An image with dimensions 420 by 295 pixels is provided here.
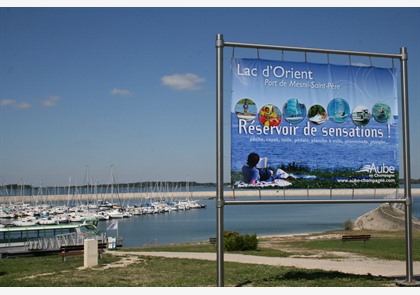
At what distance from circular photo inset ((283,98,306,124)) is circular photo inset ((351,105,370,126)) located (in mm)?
1239

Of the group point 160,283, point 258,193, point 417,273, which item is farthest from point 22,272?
point 417,273

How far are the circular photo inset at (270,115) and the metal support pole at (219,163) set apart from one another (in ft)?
3.46

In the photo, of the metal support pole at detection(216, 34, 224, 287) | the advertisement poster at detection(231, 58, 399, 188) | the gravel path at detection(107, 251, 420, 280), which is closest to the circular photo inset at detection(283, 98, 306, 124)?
the advertisement poster at detection(231, 58, 399, 188)

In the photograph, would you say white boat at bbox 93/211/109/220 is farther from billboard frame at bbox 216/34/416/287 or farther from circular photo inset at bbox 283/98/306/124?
billboard frame at bbox 216/34/416/287

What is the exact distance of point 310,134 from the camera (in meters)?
12.2

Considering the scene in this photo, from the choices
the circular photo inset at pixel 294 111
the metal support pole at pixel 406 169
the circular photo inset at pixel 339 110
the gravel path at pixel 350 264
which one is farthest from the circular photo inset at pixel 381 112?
the gravel path at pixel 350 264

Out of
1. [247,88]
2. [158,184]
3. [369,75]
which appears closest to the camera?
[247,88]

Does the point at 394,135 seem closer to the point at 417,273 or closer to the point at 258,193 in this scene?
the point at 258,193

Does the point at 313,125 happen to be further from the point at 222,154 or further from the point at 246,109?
the point at 222,154

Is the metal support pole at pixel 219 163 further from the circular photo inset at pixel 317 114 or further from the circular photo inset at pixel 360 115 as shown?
the circular photo inset at pixel 360 115

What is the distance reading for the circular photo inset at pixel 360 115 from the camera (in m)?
12.6

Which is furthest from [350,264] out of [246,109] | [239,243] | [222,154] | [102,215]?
[102,215]

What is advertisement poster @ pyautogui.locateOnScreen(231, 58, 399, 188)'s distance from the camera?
38.8 ft

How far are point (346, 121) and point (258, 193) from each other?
2.51 metres
